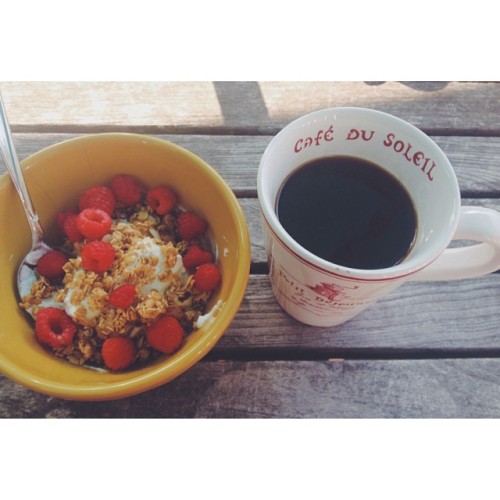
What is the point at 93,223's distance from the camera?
552mm

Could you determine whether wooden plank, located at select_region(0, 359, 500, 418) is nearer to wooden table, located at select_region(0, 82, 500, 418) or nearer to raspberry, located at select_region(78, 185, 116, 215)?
wooden table, located at select_region(0, 82, 500, 418)

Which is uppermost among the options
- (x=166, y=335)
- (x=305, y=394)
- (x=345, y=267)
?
(x=345, y=267)

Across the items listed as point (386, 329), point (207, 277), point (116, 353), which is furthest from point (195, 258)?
point (386, 329)

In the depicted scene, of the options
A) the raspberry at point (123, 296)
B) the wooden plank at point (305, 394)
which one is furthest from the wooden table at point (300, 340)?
the raspberry at point (123, 296)

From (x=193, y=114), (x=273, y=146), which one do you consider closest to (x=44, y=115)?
(x=193, y=114)

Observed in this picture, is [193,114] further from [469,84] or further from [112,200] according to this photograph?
[469,84]

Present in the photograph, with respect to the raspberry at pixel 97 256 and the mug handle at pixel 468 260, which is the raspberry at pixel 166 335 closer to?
the raspberry at pixel 97 256

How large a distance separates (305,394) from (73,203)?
39cm

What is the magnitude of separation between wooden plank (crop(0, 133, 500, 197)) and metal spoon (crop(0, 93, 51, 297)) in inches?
7.5

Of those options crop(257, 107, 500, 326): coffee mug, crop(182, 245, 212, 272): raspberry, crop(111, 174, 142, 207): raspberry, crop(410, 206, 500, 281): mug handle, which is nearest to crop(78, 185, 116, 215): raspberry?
crop(111, 174, 142, 207): raspberry

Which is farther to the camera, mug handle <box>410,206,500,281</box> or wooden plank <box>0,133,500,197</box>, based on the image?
wooden plank <box>0,133,500,197</box>

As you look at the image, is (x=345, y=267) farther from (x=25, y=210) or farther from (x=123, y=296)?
(x=25, y=210)

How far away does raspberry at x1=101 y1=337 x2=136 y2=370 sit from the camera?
1.67 ft

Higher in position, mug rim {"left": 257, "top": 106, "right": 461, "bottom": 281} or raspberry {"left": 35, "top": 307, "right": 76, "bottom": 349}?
mug rim {"left": 257, "top": 106, "right": 461, "bottom": 281}
